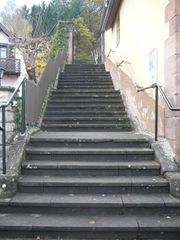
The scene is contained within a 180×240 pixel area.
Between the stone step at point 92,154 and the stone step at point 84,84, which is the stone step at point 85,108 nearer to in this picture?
the stone step at point 84,84

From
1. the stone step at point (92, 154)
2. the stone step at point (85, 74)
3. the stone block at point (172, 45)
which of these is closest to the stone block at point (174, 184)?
the stone step at point (92, 154)

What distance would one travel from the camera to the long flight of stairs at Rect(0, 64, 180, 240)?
4.15 metres

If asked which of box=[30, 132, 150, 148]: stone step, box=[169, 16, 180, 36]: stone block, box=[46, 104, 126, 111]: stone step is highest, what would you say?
box=[169, 16, 180, 36]: stone block

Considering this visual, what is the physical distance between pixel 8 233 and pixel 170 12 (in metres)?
4.05

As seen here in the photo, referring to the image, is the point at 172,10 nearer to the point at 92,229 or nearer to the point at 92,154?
the point at 92,154

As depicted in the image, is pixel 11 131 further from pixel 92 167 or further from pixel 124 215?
pixel 124 215

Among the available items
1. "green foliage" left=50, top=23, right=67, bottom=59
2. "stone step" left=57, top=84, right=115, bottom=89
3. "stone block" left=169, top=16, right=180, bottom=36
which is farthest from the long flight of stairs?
"green foliage" left=50, top=23, right=67, bottom=59

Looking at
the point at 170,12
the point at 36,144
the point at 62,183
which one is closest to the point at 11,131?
the point at 36,144

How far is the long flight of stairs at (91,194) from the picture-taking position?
4148 millimetres

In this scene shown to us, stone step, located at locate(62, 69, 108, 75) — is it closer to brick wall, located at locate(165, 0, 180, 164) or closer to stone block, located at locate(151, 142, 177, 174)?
brick wall, located at locate(165, 0, 180, 164)

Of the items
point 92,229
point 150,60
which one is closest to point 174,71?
point 150,60

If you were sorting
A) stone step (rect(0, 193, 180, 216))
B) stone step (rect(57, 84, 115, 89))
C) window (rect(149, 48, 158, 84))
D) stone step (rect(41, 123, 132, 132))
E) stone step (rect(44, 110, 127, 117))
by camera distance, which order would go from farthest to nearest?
stone step (rect(57, 84, 115, 89)) → stone step (rect(44, 110, 127, 117)) → stone step (rect(41, 123, 132, 132)) → window (rect(149, 48, 158, 84)) → stone step (rect(0, 193, 180, 216))

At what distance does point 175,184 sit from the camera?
4777 mm

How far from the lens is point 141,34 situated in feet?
25.7
